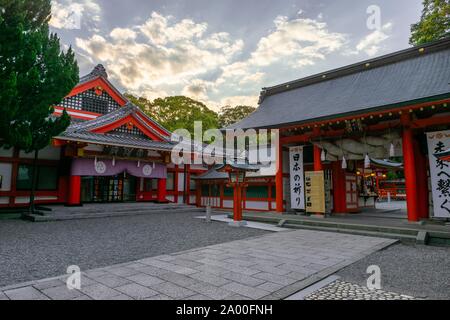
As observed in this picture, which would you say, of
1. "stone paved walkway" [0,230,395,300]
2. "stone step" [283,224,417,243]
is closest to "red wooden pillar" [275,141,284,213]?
"stone step" [283,224,417,243]

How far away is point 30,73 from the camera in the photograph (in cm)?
928

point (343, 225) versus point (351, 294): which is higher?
point (343, 225)

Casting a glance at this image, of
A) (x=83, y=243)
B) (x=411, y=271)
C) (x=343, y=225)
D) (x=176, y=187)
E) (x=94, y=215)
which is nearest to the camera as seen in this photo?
(x=411, y=271)

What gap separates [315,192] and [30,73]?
12225mm

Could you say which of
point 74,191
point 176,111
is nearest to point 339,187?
point 74,191

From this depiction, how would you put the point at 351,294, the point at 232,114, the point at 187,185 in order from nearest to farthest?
the point at 351,294, the point at 187,185, the point at 232,114

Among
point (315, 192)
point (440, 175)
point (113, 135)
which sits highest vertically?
point (113, 135)

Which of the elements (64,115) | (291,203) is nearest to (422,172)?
(291,203)

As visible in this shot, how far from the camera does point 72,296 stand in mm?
3676

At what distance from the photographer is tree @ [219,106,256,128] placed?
4006 cm

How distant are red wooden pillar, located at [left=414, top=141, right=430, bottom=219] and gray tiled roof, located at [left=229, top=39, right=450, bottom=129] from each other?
2570mm

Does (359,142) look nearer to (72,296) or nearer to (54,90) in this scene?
(72,296)

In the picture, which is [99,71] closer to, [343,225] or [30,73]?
[30,73]
